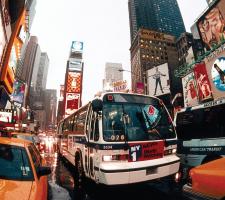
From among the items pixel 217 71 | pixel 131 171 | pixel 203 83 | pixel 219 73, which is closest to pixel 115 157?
pixel 131 171

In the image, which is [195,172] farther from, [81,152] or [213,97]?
[213,97]

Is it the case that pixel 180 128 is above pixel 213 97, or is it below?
below

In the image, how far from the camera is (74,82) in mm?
45344

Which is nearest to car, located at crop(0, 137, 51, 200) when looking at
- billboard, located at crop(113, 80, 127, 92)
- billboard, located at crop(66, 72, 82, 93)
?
billboard, located at crop(113, 80, 127, 92)

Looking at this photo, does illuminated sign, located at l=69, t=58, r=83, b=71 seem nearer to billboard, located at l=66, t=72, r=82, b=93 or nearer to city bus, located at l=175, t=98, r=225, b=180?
billboard, located at l=66, t=72, r=82, b=93

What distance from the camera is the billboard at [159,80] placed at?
802 inches

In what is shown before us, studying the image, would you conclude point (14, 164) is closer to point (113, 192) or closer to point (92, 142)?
point (92, 142)

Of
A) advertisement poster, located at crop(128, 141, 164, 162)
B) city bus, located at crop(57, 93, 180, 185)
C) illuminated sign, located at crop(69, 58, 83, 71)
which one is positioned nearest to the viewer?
city bus, located at crop(57, 93, 180, 185)

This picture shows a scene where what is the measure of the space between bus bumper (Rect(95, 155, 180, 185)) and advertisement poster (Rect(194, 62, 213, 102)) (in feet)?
43.7

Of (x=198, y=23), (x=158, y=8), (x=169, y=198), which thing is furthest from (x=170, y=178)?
(x=158, y=8)

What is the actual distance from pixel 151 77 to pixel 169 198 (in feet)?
55.1

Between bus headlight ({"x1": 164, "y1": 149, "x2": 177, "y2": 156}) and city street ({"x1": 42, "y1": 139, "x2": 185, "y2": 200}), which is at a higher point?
bus headlight ({"x1": 164, "y1": 149, "x2": 177, "y2": 156})

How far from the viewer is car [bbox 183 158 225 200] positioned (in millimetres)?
2960

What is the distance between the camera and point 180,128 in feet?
28.1
